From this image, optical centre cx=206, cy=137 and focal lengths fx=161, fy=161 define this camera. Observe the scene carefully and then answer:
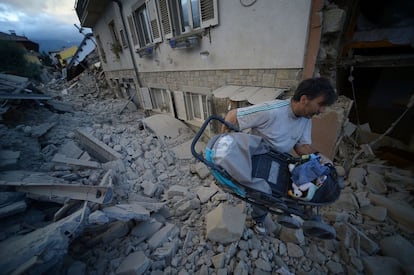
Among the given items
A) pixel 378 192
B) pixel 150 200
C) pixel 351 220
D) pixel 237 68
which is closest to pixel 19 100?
pixel 150 200

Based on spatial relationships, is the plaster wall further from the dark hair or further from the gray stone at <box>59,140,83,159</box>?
the gray stone at <box>59,140,83,159</box>

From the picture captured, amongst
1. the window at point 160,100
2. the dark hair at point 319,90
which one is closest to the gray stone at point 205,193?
the dark hair at point 319,90

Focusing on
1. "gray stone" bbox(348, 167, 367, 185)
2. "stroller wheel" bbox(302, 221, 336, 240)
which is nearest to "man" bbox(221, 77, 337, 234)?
"stroller wheel" bbox(302, 221, 336, 240)

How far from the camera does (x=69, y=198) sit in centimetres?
213

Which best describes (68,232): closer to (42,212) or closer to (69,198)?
(69,198)

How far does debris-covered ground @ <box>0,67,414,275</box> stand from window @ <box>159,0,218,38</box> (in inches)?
159

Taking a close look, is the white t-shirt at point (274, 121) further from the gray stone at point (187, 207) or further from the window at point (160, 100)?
the window at point (160, 100)

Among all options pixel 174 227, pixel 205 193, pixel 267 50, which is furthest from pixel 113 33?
pixel 174 227

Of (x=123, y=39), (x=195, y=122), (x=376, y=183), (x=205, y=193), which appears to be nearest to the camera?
(x=376, y=183)

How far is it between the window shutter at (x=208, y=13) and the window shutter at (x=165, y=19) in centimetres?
154

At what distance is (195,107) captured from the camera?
6176 millimetres

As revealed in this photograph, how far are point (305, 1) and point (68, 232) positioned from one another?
4276 mm

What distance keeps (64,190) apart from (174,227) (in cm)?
161

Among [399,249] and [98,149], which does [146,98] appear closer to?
[98,149]
